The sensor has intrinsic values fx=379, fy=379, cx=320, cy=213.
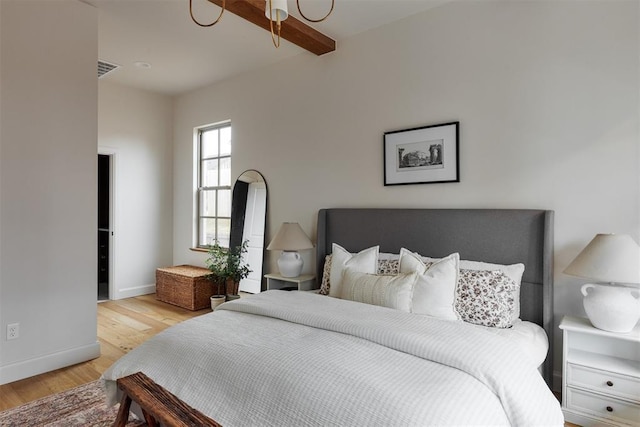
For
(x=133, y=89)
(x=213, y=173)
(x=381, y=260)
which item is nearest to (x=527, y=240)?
(x=381, y=260)

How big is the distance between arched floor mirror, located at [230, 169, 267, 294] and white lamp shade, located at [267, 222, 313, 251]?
30.6 inches

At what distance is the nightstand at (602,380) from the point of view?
6.66 feet

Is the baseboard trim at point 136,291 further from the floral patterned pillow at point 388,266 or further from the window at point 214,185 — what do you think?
the floral patterned pillow at point 388,266

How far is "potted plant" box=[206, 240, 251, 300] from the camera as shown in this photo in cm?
438

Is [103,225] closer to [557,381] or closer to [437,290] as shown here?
[437,290]

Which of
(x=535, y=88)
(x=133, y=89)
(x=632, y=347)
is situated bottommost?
(x=632, y=347)

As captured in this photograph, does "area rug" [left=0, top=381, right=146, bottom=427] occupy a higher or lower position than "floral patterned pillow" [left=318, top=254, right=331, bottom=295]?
lower

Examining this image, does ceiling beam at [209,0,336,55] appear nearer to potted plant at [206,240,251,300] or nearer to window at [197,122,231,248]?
window at [197,122,231,248]

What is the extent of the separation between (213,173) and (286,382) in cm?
418

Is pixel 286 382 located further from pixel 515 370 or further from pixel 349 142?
pixel 349 142

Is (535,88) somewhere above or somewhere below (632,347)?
above

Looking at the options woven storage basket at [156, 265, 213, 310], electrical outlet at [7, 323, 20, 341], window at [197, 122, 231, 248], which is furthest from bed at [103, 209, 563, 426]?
window at [197, 122, 231, 248]

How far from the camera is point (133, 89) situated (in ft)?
16.9

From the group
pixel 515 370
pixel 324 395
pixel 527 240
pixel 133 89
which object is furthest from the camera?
pixel 133 89
